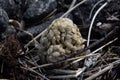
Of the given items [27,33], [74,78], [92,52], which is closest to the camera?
[74,78]

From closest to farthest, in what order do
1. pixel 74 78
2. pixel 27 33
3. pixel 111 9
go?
pixel 74 78, pixel 27 33, pixel 111 9

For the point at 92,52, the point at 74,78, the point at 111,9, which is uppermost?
the point at 111,9

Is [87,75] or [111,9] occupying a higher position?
[111,9]

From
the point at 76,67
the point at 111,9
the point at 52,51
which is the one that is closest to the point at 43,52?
the point at 52,51

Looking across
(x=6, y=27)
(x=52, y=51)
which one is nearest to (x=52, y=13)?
(x=6, y=27)

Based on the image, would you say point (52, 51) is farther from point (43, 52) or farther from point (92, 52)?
point (92, 52)

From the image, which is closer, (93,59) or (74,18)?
(93,59)
